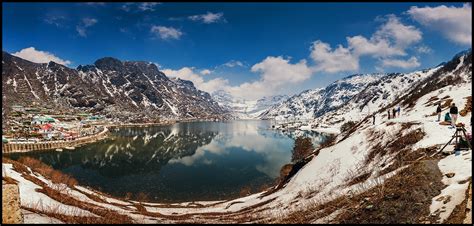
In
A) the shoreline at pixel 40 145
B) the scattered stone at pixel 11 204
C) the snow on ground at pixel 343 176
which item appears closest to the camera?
the scattered stone at pixel 11 204

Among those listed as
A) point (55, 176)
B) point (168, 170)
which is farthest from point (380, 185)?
point (168, 170)

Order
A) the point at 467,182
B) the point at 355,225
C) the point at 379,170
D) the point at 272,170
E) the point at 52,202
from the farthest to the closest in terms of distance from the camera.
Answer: the point at 272,170 < the point at 379,170 < the point at 52,202 < the point at 467,182 < the point at 355,225

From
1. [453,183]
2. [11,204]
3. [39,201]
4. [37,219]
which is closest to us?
[11,204]

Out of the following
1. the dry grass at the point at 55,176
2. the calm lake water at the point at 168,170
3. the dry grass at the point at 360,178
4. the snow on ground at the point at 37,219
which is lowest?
the calm lake water at the point at 168,170

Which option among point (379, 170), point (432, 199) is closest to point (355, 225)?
point (432, 199)

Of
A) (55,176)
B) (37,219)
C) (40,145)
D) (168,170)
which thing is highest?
(37,219)

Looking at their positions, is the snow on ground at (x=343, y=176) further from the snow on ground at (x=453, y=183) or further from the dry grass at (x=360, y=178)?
the dry grass at (x=360, y=178)

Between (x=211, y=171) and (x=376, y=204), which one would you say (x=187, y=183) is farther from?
(x=376, y=204)

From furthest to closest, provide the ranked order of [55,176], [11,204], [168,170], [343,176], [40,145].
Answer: [40,145]
[168,170]
[55,176]
[343,176]
[11,204]

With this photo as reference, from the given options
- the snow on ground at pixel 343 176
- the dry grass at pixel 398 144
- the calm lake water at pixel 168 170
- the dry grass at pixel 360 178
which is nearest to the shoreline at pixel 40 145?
the calm lake water at pixel 168 170

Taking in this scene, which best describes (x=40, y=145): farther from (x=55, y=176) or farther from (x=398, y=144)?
(x=398, y=144)

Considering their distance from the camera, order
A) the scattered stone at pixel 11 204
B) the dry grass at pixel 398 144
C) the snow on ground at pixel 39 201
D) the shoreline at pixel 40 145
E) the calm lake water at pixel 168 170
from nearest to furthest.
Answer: the scattered stone at pixel 11 204
the snow on ground at pixel 39 201
the dry grass at pixel 398 144
the calm lake water at pixel 168 170
the shoreline at pixel 40 145
